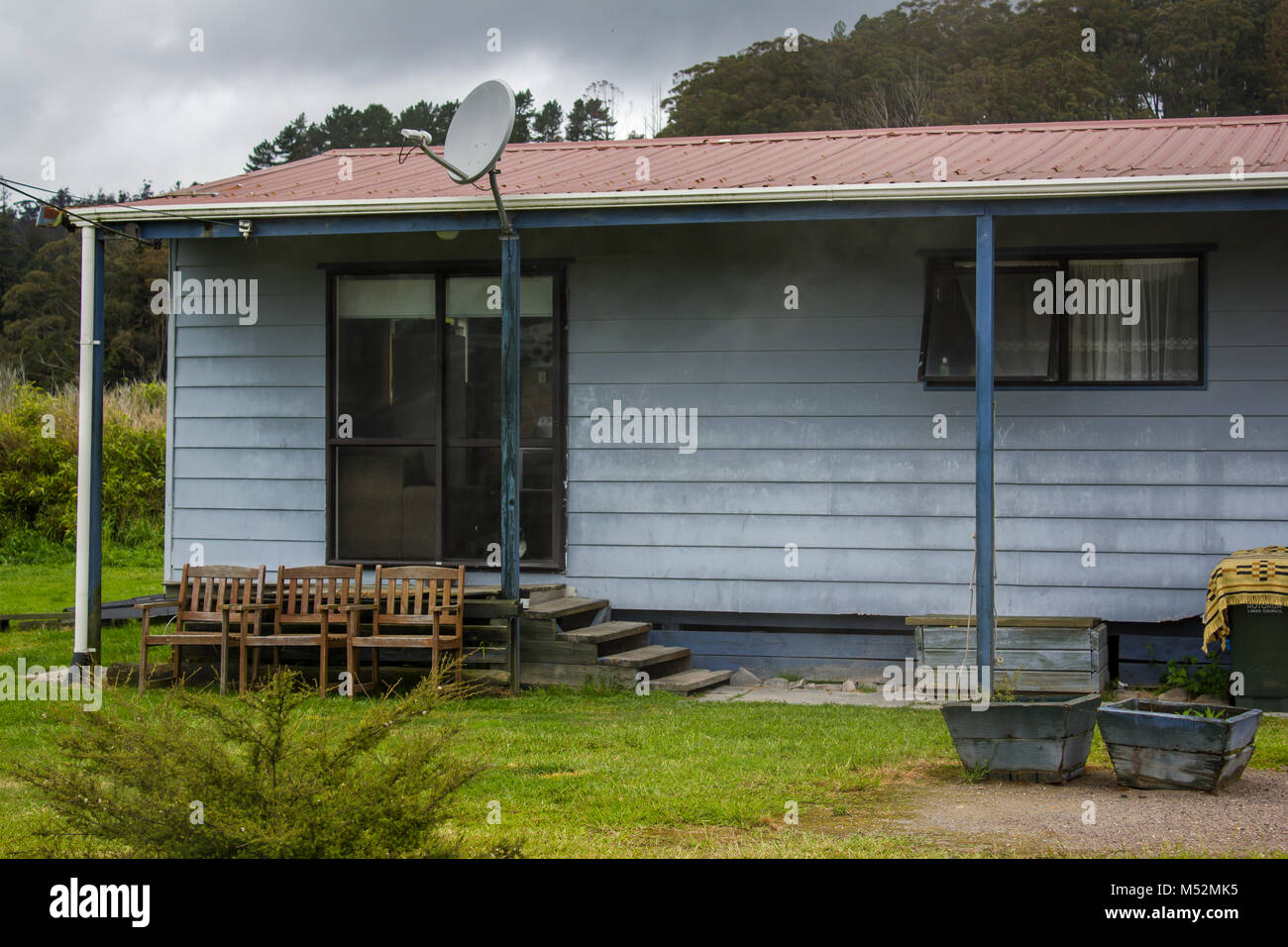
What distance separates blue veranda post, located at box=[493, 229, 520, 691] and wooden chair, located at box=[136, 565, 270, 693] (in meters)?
1.58

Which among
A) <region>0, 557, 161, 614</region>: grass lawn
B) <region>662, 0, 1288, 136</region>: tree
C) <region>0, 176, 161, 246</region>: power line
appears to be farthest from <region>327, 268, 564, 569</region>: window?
<region>662, 0, 1288, 136</region>: tree

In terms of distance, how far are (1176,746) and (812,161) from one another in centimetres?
494

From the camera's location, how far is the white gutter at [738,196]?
6871 millimetres

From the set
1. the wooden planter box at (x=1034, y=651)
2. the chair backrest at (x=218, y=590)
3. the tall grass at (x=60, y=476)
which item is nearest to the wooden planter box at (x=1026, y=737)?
the wooden planter box at (x=1034, y=651)

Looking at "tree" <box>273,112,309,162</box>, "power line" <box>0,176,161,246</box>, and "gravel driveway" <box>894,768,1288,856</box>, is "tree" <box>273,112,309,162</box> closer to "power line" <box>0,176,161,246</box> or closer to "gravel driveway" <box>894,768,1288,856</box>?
"power line" <box>0,176,161,246</box>

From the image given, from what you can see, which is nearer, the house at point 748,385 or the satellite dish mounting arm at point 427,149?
the satellite dish mounting arm at point 427,149

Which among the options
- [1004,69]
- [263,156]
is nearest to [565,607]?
[1004,69]

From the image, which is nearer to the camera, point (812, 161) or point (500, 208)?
point (500, 208)

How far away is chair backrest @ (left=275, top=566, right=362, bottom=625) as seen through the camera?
26.1 feet

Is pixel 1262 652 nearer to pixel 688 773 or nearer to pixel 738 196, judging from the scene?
pixel 688 773

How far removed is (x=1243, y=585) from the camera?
7.23m

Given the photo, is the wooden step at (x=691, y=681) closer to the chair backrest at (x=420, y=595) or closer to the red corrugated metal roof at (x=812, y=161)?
the chair backrest at (x=420, y=595)

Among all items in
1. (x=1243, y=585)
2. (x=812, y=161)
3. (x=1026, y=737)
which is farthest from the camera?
(x=812, y=161)

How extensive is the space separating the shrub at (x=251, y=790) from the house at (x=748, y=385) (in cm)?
474
